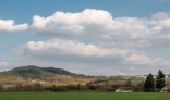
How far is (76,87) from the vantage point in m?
140

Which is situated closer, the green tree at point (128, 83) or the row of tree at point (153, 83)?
the row of tree at point (153, 83)

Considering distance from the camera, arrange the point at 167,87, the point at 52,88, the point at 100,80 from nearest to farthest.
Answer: the point at 52,88
the point at 167,87
the point at 100,80

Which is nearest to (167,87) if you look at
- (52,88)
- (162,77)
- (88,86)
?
(162,77)

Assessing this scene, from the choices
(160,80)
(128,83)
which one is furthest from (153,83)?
(128,83)

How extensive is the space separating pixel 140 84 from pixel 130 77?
23.0m

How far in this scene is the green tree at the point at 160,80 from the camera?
468ft

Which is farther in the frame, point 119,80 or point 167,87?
point 119,80

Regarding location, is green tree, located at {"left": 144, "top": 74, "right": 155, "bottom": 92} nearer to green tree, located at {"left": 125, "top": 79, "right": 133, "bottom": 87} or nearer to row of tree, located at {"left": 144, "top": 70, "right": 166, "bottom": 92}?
row of tree, located at {"left": 144, "top": 70, "right": 166, "bottom": 92}

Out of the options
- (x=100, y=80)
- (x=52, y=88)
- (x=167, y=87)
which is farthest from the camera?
(x=100, y=80)

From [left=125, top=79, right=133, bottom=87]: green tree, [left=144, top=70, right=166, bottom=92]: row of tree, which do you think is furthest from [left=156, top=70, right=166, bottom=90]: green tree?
[left=125, top=79, right=133, bottom=87]: green tree

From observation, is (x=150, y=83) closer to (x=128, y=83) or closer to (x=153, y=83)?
(x=153, y=83)

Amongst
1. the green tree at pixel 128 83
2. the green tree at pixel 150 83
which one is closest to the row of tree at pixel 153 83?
the green tree at pixel 150 83

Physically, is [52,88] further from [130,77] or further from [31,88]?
[130,77]

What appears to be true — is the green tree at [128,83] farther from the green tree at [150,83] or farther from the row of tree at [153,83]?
the green tree at [150,83]
